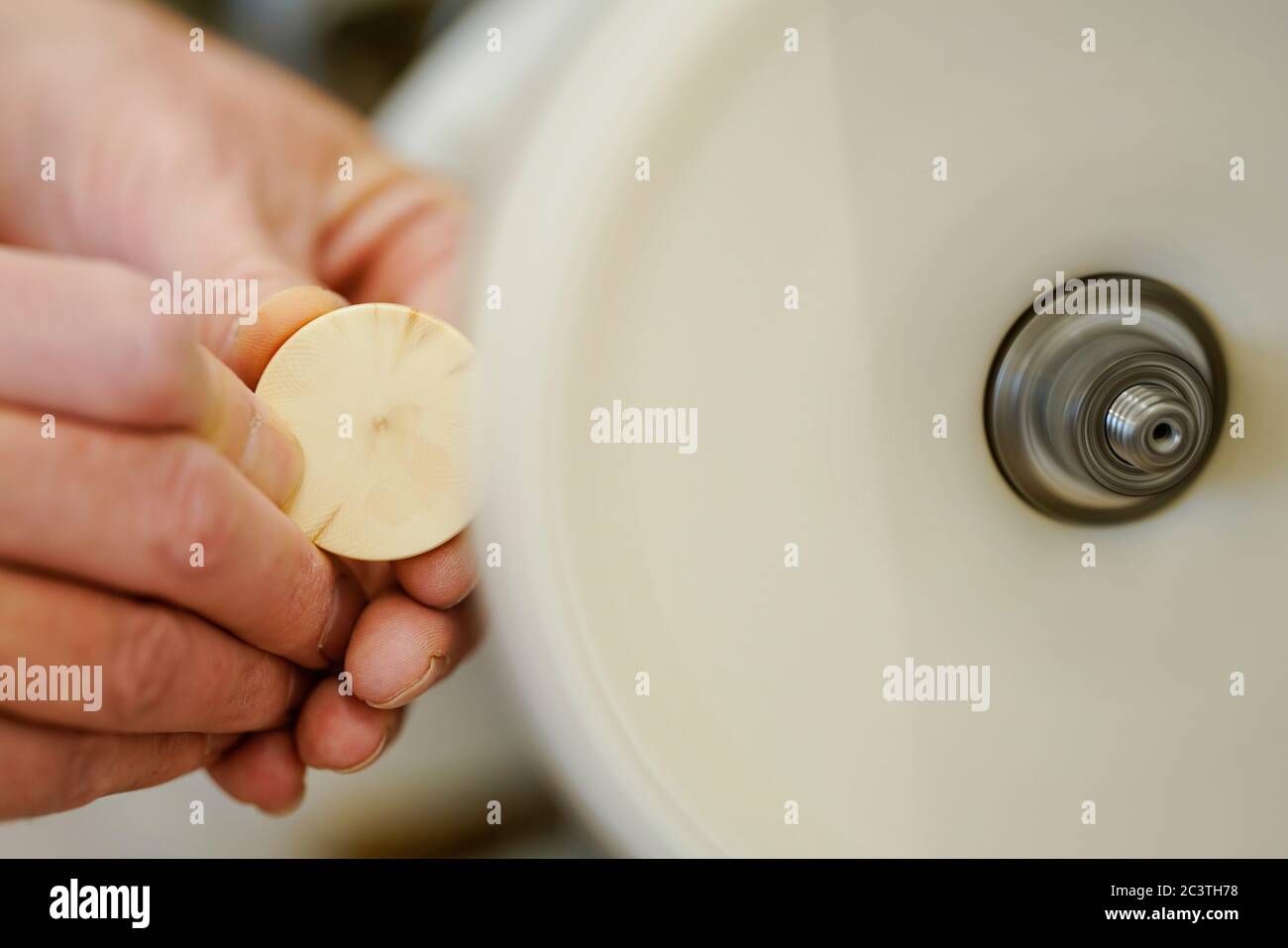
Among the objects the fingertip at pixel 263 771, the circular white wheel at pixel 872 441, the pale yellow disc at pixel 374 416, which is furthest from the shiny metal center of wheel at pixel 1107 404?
the fingertip at pixel 263 771

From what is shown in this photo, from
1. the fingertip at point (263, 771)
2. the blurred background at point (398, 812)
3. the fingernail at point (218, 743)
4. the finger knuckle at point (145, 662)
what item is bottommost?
the blurred background at point (398, 812)

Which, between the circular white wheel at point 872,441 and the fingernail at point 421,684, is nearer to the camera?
the circular white wheel at point 872,441

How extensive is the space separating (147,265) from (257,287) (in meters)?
0.13

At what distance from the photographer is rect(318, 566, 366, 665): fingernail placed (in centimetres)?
29

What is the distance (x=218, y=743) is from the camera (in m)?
0.33

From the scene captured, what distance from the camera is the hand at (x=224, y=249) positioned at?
0.22 m

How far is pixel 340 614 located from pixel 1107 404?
0.73ft

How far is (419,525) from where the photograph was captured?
279 mm

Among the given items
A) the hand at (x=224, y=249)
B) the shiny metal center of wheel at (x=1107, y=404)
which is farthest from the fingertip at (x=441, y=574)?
the shiny metal center of wheel at (x=1107, y=404)

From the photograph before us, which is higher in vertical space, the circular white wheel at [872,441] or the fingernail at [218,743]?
the circular white wheel at [872,441]

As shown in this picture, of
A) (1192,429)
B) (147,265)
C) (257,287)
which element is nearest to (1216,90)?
(1192,429)

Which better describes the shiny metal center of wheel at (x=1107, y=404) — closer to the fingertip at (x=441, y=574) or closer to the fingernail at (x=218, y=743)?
the fingertip at (x=441, y=574)

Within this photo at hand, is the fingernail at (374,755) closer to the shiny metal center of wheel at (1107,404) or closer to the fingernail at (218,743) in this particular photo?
the fingernail at (218,743)
